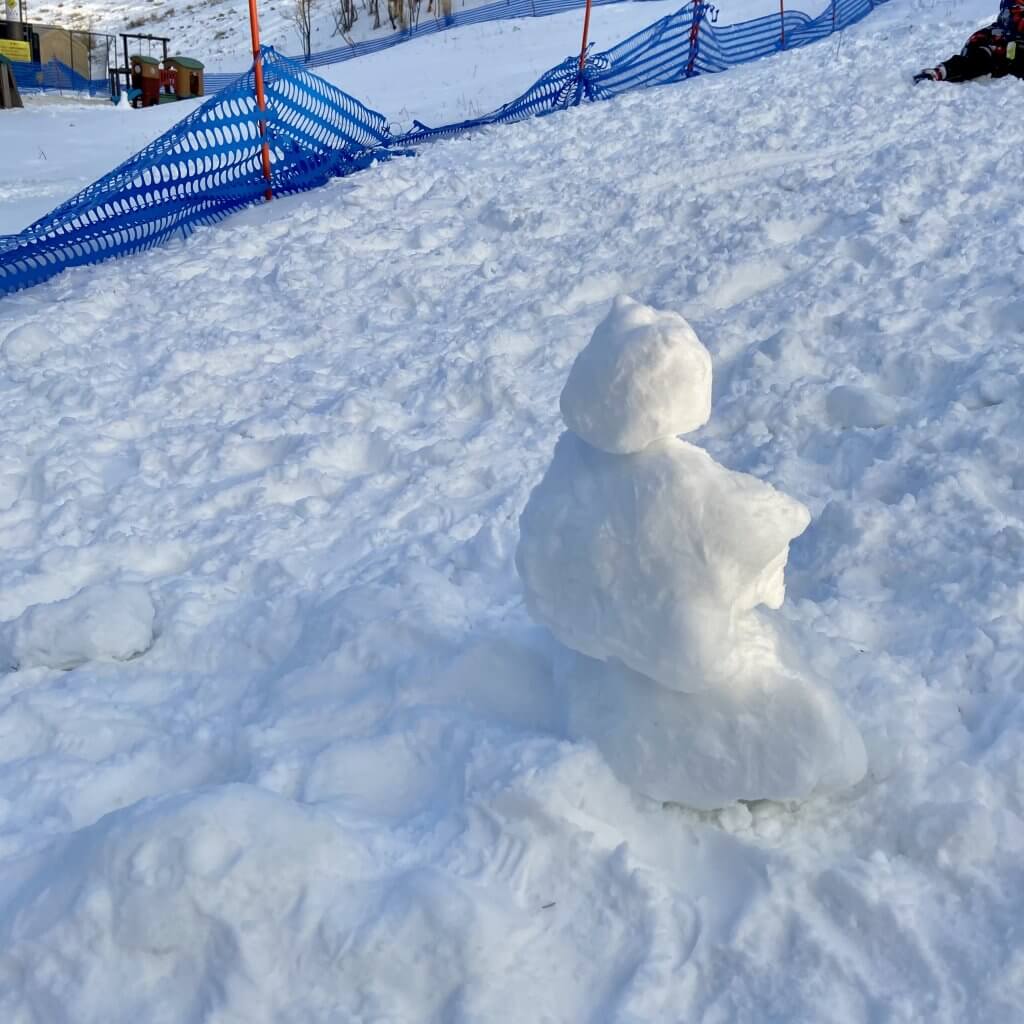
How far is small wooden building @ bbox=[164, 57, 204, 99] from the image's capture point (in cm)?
1814

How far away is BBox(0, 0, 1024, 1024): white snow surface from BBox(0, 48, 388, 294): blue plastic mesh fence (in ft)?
1.81

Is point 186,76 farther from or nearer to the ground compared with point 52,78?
farther from the ground

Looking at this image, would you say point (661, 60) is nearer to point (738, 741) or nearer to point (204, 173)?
point (204, 173)

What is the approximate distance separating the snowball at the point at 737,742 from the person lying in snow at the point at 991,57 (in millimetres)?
7053

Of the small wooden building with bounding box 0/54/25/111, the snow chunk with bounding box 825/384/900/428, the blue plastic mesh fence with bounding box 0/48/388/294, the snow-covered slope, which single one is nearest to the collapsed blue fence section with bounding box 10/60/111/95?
A: the small wooden building with bounding box 0/54/25/111

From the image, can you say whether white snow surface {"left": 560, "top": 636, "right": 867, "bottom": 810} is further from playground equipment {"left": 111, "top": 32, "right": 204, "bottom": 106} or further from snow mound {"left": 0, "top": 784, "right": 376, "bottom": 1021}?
playground equipment {"left": 111, "top": 32, "right": 204, "bottom": 106}

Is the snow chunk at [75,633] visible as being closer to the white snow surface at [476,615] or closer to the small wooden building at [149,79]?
the white snow surface at [476,615]

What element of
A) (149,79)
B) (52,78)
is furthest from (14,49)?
(149,79)

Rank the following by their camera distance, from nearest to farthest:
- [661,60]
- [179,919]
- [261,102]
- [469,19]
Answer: [179,919]
[261,102]
[661,60]
[469,19]

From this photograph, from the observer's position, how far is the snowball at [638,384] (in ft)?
6.14

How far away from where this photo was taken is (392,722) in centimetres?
246

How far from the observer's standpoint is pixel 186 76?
1833cm

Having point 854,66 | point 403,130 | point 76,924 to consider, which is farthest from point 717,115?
point 76,924

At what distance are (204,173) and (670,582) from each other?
21.9ft
